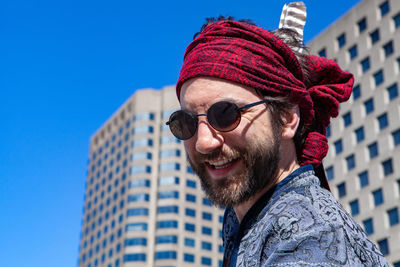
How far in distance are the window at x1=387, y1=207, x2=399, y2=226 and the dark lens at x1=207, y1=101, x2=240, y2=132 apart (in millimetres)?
53696

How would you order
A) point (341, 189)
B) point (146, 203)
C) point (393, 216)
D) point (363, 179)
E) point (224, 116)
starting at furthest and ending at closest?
point (146, 203)
point (341, 189)
point (363, 179)
point (393, 216)
point (224, 116)

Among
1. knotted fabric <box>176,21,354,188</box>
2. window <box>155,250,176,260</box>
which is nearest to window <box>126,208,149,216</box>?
window <box>155,250,176,260</box>

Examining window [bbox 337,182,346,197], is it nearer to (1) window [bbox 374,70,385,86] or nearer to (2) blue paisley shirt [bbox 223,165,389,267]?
(1) window [bbox 374,70,385,86]

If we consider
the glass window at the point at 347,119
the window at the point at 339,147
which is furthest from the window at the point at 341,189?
the glass window at the point at 347,119

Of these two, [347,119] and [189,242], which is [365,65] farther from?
[189,242]

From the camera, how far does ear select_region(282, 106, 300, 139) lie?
252 centimetres

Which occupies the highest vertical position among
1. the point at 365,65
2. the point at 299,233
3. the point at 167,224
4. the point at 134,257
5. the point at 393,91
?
the point at 365,65

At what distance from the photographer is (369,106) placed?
60750 millimetres

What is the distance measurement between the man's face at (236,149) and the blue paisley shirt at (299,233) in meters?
0.12


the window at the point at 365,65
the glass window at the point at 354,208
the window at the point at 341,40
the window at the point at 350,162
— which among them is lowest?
the glass window at the point at 354,208

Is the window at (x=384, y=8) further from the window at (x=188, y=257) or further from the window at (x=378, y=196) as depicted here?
the window at (x=188, y=257)

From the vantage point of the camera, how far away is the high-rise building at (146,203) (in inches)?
3816

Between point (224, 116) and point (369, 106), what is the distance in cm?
6135

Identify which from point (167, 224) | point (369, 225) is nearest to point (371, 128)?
point (369, 225)
